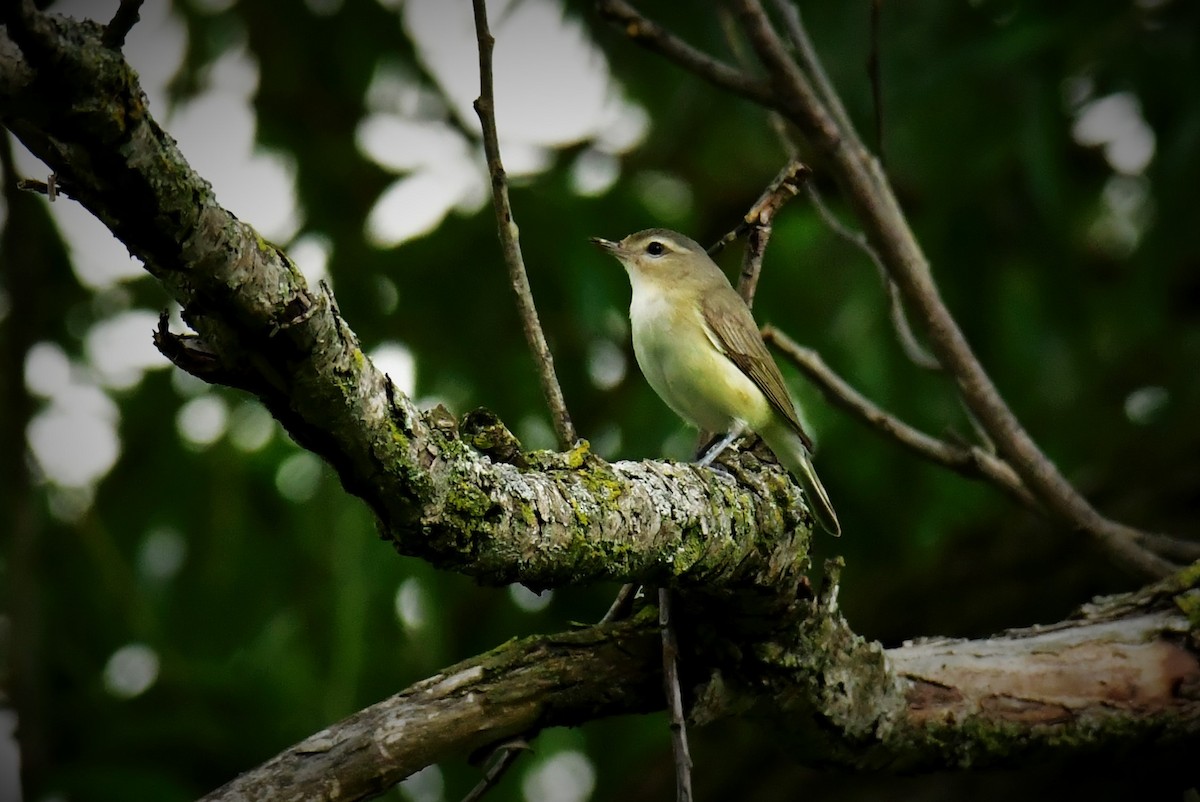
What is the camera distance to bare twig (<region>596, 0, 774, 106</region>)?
363cm

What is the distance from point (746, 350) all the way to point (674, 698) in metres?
2.33

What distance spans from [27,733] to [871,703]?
353 cm

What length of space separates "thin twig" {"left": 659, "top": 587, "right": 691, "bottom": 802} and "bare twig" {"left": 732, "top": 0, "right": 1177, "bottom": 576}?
172 centimetres

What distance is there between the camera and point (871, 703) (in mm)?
3105

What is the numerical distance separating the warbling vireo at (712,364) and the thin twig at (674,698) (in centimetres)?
172

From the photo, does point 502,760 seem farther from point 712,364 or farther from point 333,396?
point 712,364

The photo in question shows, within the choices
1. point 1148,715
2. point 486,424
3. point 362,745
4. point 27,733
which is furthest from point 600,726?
point 486,424

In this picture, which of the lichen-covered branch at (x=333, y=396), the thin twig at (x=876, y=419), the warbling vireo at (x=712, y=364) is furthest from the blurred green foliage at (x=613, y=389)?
the lichen-covered branch at (x=333, y=396)

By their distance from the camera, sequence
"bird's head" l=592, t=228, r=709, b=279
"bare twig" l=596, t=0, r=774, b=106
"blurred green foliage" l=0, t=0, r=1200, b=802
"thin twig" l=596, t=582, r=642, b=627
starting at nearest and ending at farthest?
1. "thin twig" l=596, t=582, r=642, b=627
2. "bare twig" l=596, t=0, r=774, b=106
3. "bird's head" l=592, t=228, r=709, b=279
4. "blurred green foliage" l=0, t=0, r=1200, b=802

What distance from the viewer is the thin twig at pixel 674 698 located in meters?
2.46

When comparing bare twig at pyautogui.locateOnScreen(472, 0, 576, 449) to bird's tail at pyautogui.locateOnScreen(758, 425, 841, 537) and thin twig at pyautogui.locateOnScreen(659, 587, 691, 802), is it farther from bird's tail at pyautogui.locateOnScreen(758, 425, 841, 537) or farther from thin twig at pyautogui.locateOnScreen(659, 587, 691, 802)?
bird's tail at pyautogui.locateOnScreen(758, 425, 841, 537)

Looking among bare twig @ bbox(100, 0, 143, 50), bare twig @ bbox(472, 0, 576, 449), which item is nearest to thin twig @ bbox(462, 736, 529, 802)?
bare twig @ bbox(472, 0, 576, 449)

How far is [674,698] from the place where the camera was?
2.63m

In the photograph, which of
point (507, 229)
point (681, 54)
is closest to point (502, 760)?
point (507, 229)
